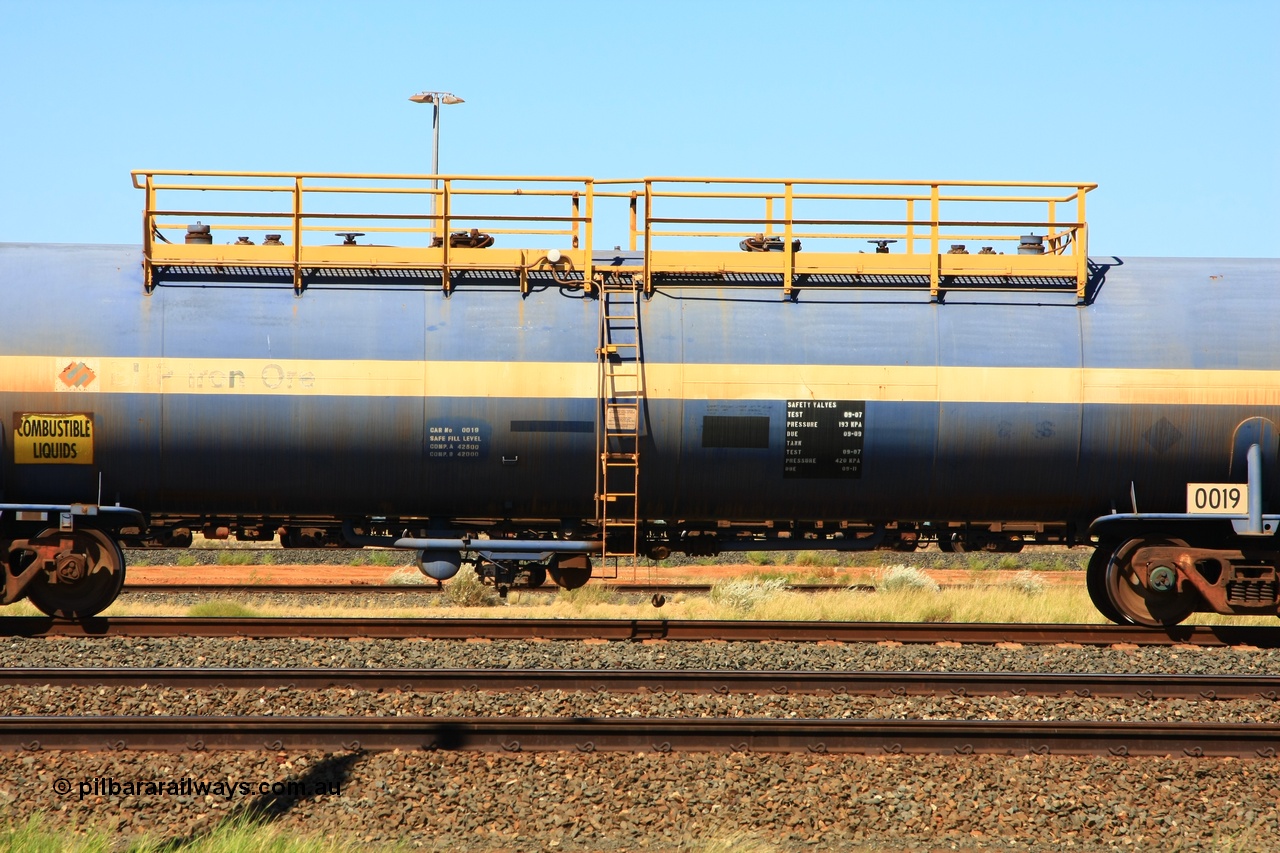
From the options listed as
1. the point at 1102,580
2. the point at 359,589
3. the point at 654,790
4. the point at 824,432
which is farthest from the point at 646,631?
the point at 359,589

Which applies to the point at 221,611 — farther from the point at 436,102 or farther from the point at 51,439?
the point at 436,102

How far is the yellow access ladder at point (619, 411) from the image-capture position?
1191cm

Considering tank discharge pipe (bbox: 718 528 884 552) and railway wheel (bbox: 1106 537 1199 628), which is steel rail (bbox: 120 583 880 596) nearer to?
tank discharge pipe (bbox: 718 528 884 552)

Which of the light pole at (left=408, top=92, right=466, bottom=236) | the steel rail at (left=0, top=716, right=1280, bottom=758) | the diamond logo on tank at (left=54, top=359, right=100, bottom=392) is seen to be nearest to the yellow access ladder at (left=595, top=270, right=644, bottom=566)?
the steel rail at (left=0, top=716, right=1280, bottom=758)

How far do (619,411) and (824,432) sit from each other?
7.69ft

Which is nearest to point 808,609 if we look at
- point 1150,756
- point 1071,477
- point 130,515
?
point 1071,477

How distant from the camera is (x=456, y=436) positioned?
1195cm

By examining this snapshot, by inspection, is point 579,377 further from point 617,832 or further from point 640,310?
point 617,832

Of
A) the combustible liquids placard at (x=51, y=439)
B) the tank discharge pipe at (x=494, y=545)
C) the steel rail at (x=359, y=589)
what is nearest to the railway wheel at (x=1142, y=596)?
the tank discharge pipe at (x=494, y=545)

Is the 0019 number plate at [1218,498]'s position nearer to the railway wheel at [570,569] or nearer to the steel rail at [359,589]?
the railway wheel at [570,569]

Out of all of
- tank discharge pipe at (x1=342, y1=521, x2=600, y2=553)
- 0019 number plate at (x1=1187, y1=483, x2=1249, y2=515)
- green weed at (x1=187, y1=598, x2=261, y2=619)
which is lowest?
green weed at (x1=187, y1=598, x2=261, y2=619)

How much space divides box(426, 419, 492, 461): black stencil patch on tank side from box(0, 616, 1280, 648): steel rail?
6.99ft

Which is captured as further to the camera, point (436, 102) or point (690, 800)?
point (436, 102)

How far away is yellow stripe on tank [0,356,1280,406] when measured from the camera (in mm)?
11844
